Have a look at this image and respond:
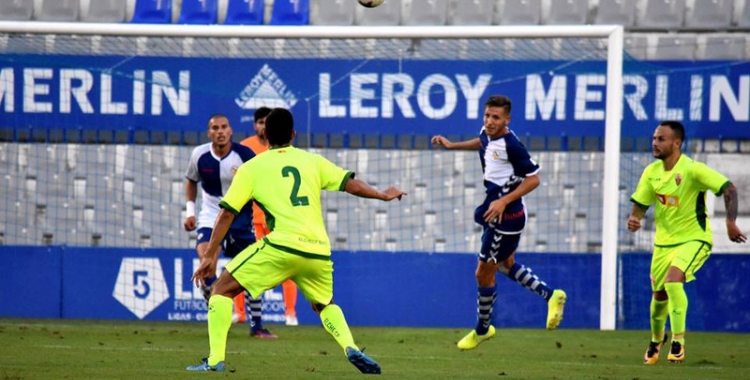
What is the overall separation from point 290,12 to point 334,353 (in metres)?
8.34

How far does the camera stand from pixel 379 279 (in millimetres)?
13781

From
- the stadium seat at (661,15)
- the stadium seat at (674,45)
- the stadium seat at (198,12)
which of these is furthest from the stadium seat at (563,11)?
the stadium seat at (198,12)

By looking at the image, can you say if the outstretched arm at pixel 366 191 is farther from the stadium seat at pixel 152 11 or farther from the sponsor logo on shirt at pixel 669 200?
the stadium seat at pixel 152 11

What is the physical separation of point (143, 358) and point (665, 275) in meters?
4.09

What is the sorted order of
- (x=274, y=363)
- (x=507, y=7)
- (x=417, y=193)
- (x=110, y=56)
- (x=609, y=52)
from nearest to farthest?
(x=274, y=363) → (x=609, y=52) → (x=110, y=56) → (x=417, y=193) → (x=507, y=7)

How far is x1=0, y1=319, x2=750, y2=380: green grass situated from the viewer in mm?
7926

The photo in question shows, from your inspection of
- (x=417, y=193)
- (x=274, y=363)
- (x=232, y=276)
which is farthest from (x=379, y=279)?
(x=232, y=276)

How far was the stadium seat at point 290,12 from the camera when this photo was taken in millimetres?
16906

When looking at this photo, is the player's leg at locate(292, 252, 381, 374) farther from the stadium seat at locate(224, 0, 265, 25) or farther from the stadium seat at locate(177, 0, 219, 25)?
the stadium seat at locate(177, 0, 219, 25)

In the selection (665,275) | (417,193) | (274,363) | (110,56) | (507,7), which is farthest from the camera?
(507,7)

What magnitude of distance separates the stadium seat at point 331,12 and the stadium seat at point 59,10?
359cm

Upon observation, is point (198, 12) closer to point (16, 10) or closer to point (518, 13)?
point (16, 10)

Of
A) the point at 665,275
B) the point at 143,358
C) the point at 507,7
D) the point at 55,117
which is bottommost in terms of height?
the point at 143,358

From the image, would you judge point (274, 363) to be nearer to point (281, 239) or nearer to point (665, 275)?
point (281, 239)
